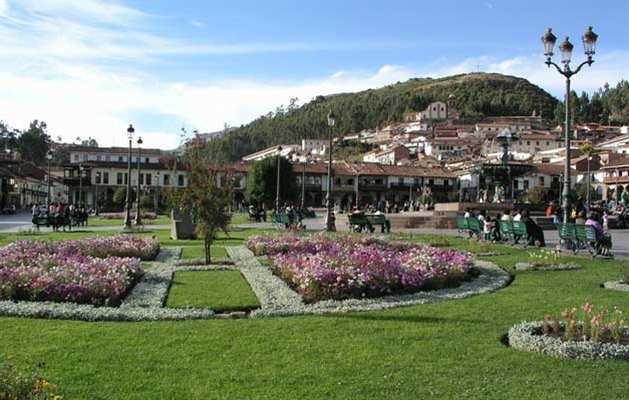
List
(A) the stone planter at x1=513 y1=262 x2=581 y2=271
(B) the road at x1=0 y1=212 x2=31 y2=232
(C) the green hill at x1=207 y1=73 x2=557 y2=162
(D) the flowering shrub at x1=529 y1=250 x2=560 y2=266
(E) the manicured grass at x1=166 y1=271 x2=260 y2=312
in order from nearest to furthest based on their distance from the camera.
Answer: (E) the manicured grass at x1=166 y1=271 x2=260 y2=312 → (A) the stone planter at x1=513 y1=262 x2=581 y2=271 → (D) the flowering shrub at x1=529 y1=250 x2=560 y2=266 → (B) the road at x1=0 y1=212 x2=31 y2=232 → (C) the green hill at x1=207 y1=73 x2=557 y2=162

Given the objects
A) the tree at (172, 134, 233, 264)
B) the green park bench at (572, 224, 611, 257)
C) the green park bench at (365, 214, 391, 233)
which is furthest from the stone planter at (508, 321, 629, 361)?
the green park bench at (365, 214, 391, 233)

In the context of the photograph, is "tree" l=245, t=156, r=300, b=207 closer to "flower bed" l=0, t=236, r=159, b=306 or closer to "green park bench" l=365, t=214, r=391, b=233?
"green park bench" l=365, t=214, r=391, b=233

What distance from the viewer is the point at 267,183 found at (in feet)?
234

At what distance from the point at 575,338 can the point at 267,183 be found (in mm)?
64938

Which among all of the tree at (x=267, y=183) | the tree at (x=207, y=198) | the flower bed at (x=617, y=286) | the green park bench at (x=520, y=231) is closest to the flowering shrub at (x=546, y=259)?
the flower bed at (x=617, y=286)

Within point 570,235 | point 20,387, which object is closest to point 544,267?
point 570,235

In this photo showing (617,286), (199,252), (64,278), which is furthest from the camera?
(199,252)

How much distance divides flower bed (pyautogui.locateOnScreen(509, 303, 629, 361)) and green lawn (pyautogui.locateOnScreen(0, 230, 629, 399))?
0.52ft

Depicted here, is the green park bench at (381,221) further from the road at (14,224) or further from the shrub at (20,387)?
the shrub at (20,387)

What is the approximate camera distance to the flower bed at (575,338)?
20.7 ft

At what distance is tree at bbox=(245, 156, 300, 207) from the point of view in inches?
2790

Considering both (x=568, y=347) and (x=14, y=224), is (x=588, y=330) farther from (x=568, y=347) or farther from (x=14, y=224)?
(x=14, y=224)

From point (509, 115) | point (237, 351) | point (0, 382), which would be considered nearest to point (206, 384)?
point (237, 351)

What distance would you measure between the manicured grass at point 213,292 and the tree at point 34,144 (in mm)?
119240
